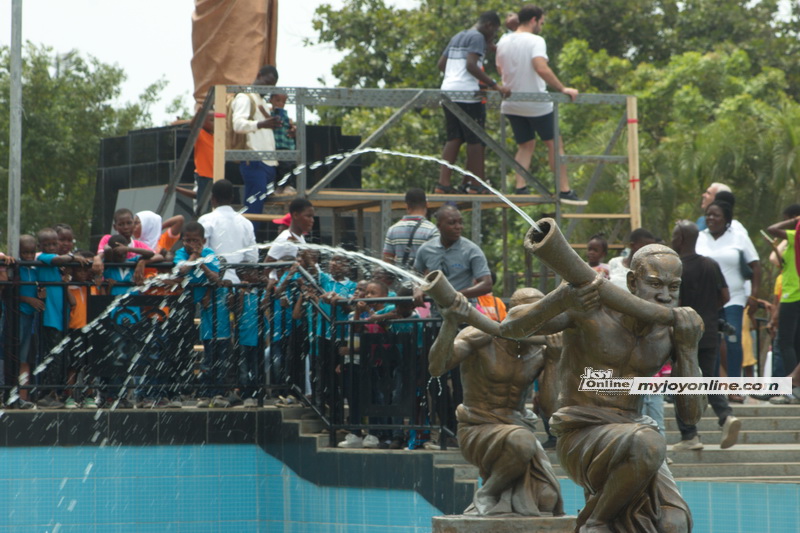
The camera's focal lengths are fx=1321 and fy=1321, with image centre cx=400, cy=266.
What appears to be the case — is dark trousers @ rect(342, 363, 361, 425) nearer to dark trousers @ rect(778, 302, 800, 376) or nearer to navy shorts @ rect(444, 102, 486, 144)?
dark trousers @ rect(778, 302, 800, 376)

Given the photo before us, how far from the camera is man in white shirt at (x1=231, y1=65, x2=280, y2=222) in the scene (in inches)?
480

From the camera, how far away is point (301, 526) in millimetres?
10359

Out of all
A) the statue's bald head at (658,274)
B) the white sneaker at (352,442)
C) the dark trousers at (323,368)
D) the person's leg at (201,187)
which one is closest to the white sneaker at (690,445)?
the white sneaker at (352,442)

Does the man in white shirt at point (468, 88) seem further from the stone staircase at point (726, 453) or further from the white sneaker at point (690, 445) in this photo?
the white sneaker at point (690, 445)

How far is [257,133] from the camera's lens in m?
12.6

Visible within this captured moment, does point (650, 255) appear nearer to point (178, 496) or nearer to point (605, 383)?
point (605, 383)

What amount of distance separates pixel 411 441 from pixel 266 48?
6.29 meters

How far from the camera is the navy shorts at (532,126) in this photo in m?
13.2

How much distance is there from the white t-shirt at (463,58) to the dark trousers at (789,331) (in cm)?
397

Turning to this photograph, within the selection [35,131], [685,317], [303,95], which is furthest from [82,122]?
[685,317]

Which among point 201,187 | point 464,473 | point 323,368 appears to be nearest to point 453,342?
point 464,473

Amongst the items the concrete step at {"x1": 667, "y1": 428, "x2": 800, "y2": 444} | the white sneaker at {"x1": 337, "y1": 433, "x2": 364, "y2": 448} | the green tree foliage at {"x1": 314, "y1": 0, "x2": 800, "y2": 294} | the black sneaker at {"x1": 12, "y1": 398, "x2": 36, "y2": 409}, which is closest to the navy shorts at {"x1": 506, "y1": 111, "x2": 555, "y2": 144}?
the concrete step at {"x1": 667, "y1": 428, "x2": 800, "y2": 444}

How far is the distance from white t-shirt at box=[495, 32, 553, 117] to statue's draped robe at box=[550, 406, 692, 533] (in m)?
7.78

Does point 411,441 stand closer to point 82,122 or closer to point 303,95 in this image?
point 303,95
